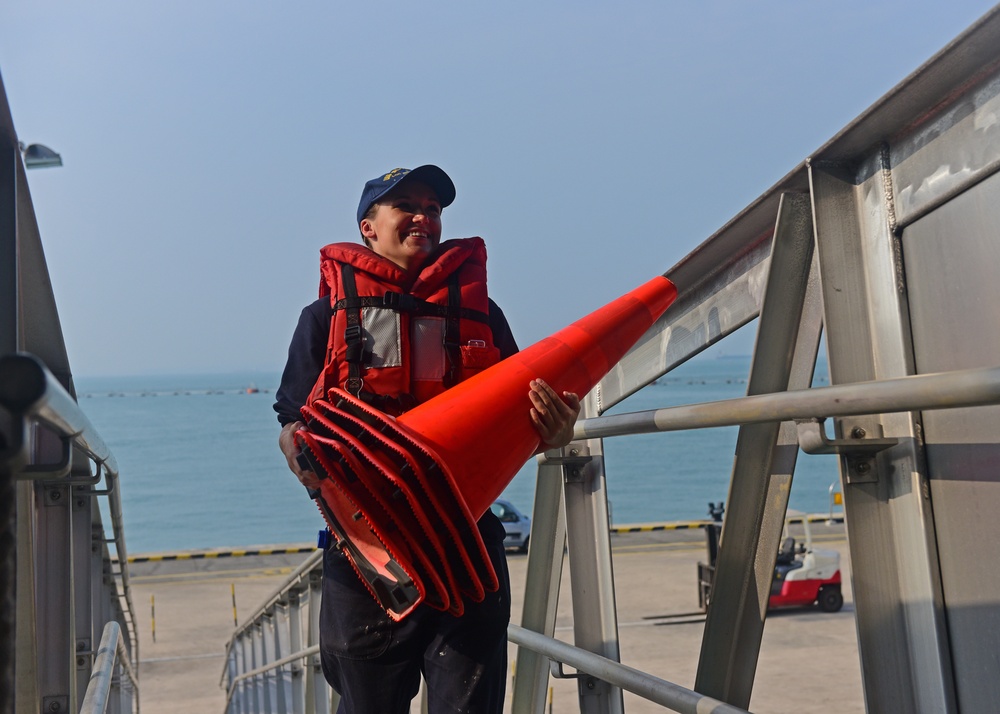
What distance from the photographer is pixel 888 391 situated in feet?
4.56

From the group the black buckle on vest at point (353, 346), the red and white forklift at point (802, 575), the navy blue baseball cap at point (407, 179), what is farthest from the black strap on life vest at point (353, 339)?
the red and white forklift at point (802, 575)

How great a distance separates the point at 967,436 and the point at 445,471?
91 centimetres

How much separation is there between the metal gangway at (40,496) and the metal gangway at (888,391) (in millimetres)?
1077

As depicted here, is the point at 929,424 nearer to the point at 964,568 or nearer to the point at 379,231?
the point at 964,568

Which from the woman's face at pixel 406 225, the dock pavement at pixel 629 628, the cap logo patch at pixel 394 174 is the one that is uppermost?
the cap logo patch at pixel 394 174

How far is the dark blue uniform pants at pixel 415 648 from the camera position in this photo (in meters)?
2.25

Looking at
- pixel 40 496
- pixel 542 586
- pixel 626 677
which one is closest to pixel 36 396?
pixel 626 677

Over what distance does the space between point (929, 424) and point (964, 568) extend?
255mm

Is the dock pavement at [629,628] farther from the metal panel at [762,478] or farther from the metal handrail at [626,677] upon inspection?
the metal panel at [762,478]

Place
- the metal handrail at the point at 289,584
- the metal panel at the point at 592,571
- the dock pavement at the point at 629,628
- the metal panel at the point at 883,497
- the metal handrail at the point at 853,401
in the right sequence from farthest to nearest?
the dock pavement at the point at 629,628, the metal handrail at the point at 289,584, the metal panel at the point at 592,571, the metal panel at the point at 883,497, the metal handrail at the point at 853,401

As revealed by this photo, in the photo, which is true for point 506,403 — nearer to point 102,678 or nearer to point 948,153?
point 948,153

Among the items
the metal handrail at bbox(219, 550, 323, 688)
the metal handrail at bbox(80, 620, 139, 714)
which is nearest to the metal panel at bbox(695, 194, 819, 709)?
the metal handrail at bbox(80, 620, 139, 714)

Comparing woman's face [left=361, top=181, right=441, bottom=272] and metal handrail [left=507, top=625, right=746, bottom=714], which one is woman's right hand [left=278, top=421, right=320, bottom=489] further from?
metal handrail [left=507, top=625, right=746, bottom=714]

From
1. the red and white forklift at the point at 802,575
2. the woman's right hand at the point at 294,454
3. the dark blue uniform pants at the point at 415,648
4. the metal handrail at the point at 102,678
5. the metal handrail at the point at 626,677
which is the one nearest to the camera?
the metal handrail at the point at 626,677
